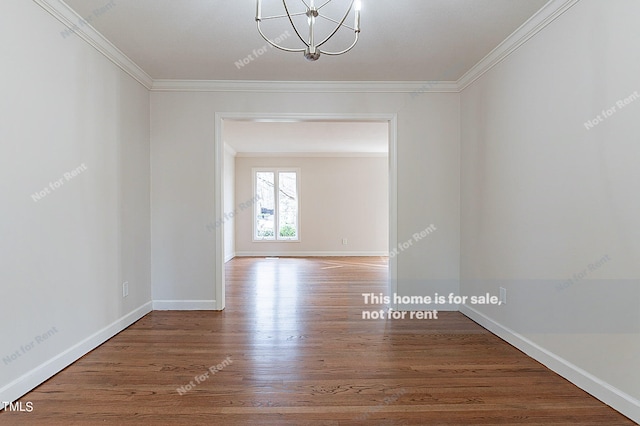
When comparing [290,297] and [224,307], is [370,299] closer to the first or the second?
[290,297]

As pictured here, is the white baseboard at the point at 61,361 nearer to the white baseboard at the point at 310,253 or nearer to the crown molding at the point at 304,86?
the crown molding at the point at 304,86

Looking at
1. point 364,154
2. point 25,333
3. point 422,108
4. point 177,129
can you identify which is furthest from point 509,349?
point 364,154

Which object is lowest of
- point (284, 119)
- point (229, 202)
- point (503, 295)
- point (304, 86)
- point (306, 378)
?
point (306, 378)

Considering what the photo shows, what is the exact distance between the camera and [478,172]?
10.8ft

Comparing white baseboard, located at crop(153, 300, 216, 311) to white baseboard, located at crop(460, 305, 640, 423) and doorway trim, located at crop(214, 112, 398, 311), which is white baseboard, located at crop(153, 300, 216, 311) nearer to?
doorway trim, located at crop(214, 112, 398, 311)

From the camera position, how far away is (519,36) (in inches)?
103

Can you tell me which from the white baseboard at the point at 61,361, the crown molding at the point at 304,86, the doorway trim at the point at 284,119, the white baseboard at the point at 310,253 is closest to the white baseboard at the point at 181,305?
the doorway trim at the point at 284,119

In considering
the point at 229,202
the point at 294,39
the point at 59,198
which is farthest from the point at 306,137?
the point at 59,198

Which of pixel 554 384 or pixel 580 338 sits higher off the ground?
pixel 580 338

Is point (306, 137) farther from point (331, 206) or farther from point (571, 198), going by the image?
point (571, 198)

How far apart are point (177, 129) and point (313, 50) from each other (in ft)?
7.81

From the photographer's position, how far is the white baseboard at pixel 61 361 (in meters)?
1.94

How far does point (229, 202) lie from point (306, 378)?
20.0ft

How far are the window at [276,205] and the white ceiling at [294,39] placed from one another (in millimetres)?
4879
